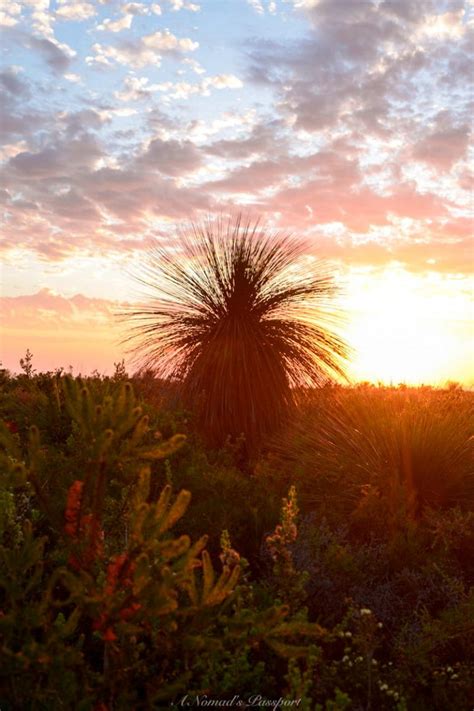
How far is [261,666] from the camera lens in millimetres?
3576

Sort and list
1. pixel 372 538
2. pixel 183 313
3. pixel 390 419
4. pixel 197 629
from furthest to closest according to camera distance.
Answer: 1. pixel 183 313
2. pixel 390 419
3. pixel 372 538
4. pixel 197 629

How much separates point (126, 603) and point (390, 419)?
5389 millimetres

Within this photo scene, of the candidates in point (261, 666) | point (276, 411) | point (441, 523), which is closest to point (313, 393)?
point (276, 411)

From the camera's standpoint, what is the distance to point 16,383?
11.4 metres

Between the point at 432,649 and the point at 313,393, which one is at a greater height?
the point at 313,393

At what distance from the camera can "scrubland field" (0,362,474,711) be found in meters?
2.62

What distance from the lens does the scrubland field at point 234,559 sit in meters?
2.62

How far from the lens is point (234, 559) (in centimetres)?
353

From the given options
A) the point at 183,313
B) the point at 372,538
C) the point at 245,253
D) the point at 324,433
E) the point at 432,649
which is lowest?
the point at 432,649

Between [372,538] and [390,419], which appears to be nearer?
[372,538]

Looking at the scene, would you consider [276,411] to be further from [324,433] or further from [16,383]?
[16,383]

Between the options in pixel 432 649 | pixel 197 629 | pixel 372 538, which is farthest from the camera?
pixel 372 538

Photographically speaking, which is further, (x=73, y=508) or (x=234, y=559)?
(x=234, y=559)

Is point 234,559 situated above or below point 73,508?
below
